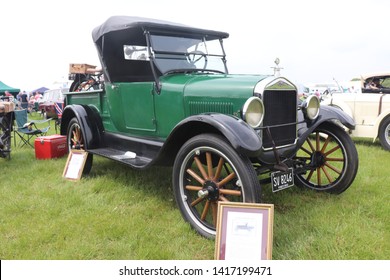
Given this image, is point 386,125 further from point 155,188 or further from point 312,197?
point 155,188

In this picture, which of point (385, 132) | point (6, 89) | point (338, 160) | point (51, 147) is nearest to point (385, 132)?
point (385, 132)

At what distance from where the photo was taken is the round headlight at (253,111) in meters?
2.78

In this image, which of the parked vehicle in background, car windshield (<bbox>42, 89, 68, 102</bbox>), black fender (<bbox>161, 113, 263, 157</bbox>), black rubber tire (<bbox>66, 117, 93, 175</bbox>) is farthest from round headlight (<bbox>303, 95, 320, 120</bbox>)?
car windshield (<bbox>42, 89, 68, 102</bbox>)

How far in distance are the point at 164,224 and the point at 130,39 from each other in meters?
2.46

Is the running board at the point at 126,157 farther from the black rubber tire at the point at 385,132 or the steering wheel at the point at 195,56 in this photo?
the black rubber tire at the point at 385,132

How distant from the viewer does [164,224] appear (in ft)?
10.0

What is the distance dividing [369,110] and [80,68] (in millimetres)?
5768

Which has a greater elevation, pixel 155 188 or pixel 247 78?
pixel 247 78

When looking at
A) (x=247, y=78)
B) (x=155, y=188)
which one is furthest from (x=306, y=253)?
(x=155, y=188)

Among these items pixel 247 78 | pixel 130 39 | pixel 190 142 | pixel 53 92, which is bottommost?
pixel 53 92

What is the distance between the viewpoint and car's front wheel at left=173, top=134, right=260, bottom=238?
2.47m

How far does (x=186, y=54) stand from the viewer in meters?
3.95

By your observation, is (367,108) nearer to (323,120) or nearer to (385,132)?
(385,132)

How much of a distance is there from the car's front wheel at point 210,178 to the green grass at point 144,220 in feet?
0.47
